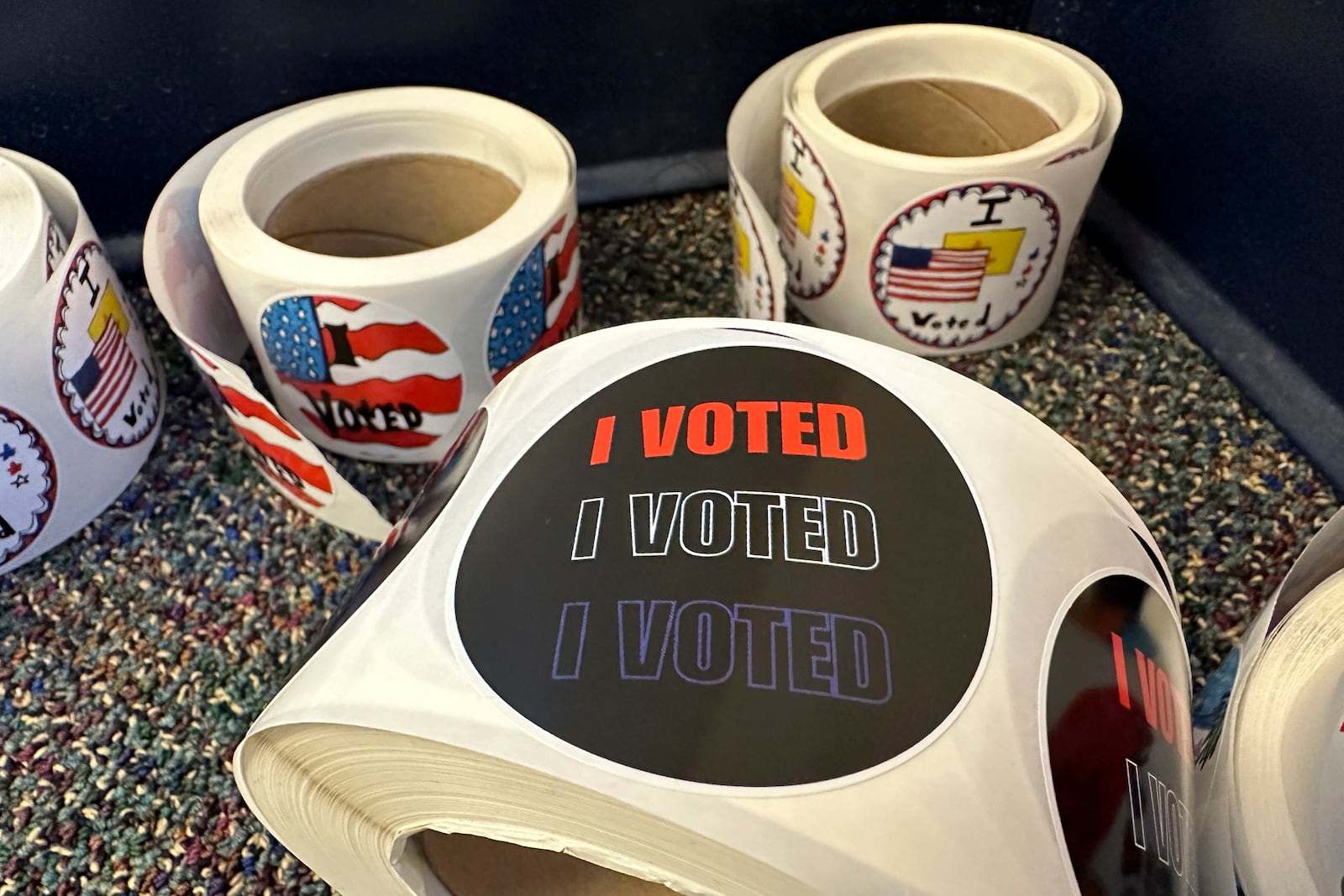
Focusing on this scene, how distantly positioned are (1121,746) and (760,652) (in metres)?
0.11

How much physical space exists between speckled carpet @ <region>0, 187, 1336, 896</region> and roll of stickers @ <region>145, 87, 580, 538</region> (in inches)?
1.9

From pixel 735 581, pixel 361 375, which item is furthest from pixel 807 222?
pixel 735 581

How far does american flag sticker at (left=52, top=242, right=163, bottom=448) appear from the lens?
528 millimetres

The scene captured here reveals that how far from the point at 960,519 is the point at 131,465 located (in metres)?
0.51

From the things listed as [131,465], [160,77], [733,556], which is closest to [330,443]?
[131,465]

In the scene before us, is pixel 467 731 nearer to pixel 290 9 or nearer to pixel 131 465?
pixel 131 465

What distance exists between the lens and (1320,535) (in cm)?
38

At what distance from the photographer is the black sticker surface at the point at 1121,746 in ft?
0.92

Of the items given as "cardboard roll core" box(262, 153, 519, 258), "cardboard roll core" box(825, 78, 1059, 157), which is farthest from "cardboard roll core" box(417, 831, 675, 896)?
"cardboard roll core" box(825, 78, 1059, 157)

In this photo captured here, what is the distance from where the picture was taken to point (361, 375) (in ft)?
1.83

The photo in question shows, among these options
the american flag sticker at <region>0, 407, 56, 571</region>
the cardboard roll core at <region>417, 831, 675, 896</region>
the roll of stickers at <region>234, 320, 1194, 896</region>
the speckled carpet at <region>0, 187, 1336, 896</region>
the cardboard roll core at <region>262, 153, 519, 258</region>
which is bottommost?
the speckled carpet at <region>0, 187, 1336, 896</region>

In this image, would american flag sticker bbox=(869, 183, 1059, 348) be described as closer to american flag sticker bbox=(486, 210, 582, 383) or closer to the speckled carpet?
the speckled carpet

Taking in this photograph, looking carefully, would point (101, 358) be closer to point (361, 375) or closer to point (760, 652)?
point (361, 375)

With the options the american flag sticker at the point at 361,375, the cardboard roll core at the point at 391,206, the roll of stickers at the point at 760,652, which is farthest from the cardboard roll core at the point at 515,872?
the cardboard roll core at the point at 391,206
